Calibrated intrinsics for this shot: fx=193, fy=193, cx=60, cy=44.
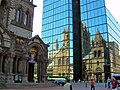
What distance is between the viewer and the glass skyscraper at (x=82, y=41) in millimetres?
55625

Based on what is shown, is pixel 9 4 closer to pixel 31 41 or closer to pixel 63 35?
pixel 31 41

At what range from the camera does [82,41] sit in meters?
61.7

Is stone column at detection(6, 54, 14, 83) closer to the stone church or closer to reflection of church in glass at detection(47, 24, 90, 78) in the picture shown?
the stone church

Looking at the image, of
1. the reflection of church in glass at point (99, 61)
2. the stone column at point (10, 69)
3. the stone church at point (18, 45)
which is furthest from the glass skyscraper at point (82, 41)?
the stone column at point (10, 69)

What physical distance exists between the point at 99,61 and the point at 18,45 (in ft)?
92.4

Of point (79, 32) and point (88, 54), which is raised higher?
point (79, 32)

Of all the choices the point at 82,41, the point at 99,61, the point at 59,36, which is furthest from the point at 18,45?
the point at 82,41

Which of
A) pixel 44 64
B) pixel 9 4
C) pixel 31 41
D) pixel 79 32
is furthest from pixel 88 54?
pixel 9 4

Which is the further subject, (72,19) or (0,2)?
(72,19)

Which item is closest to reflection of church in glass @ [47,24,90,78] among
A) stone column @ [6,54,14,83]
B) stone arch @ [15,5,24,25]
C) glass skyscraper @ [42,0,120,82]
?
glass skyscraper @ [42,0,120,82]

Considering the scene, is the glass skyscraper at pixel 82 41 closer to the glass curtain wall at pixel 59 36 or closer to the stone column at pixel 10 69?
the glass curtain wall at pixel 59 36

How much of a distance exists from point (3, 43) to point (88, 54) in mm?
32527

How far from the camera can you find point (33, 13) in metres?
44.6

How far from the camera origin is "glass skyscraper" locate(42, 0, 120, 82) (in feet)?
182
